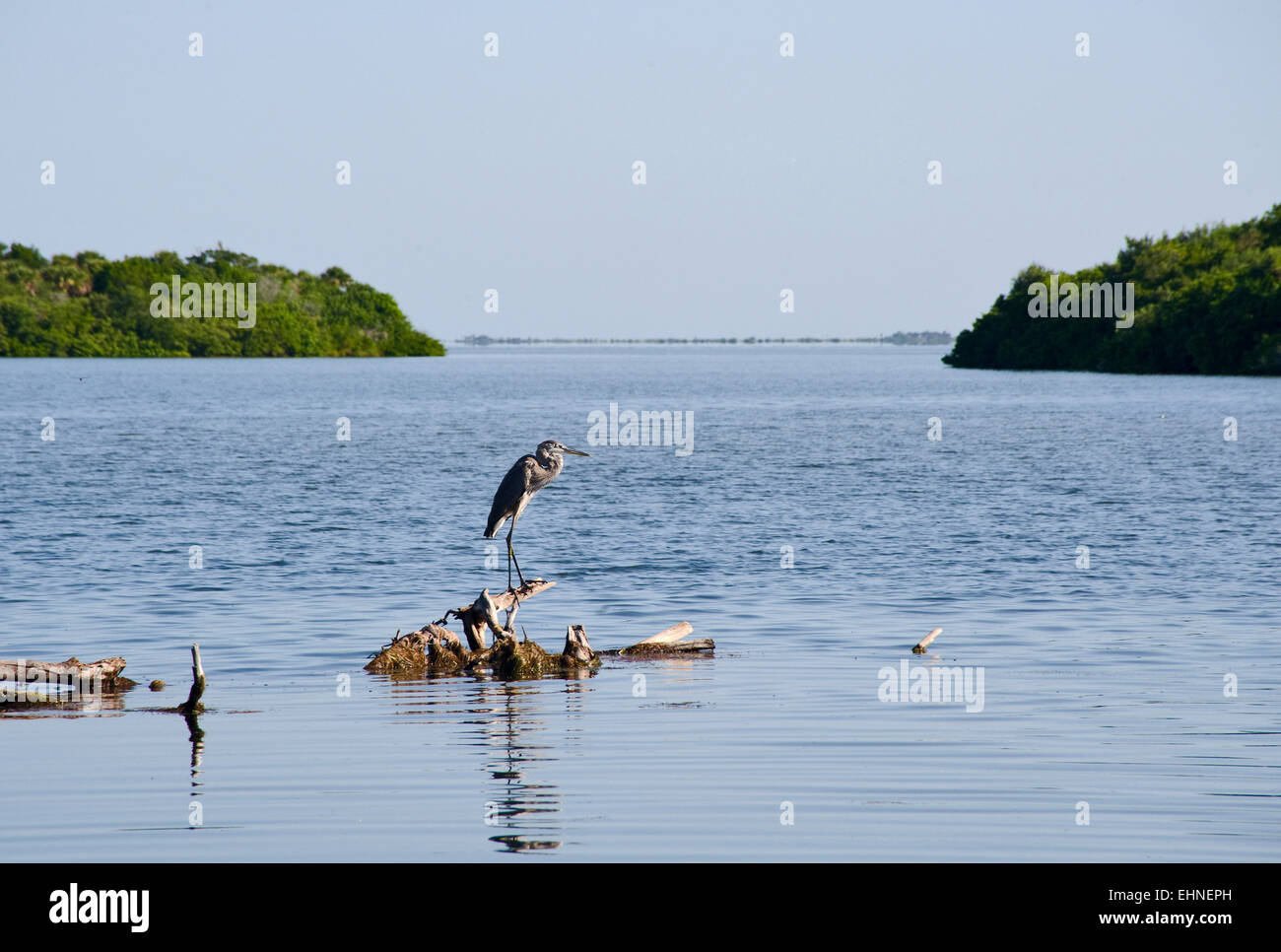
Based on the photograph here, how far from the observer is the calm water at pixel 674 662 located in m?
10.5

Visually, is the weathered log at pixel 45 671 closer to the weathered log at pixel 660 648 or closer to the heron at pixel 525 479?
the heron at pixel 525 479

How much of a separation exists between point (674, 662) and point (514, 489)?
2921 millimetres

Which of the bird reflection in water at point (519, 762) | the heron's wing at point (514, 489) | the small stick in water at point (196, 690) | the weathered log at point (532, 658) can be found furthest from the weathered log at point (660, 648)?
the small stick in water at point (196, 690)

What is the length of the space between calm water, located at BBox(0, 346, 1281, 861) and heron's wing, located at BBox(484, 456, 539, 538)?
237 centimetres

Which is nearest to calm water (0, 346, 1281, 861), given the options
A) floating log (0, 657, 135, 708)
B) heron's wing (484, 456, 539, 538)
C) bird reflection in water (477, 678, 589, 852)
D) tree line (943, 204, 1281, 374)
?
bird reflection in water (477, 678, 589, 852)

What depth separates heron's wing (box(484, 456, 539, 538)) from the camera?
57.3 ft

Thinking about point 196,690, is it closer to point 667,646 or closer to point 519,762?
point 519,762

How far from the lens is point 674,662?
17.3 meters

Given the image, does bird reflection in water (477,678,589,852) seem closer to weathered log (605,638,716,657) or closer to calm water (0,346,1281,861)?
calm water (0,346,1281,861)

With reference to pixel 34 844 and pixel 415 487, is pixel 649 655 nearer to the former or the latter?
pixel 34 844

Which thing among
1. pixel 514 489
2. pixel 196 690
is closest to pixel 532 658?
pixel 514 489

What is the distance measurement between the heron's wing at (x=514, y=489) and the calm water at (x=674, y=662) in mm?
2370

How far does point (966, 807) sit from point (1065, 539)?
22.2 meters
